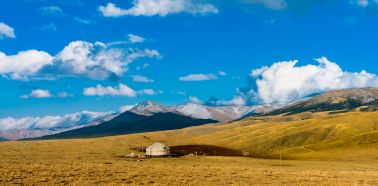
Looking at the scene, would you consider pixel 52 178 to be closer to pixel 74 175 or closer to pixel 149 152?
pixel 74 175

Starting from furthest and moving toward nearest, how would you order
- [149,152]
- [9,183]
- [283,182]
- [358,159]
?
[149,152] < [358,159] < [283,182] < [9,183]

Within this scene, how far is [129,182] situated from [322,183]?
75.1 feet

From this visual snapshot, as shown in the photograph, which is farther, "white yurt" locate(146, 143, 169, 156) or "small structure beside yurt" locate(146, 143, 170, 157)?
"white yurt" locate(146, 143, 169, 156)

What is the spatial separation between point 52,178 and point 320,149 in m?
109

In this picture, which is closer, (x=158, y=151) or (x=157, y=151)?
(x=158, y=151)

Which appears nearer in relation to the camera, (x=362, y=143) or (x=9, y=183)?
(x=9, y=183)

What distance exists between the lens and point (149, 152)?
536 feet

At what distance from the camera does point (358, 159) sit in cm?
11494

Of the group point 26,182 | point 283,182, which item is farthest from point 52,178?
point 283,182

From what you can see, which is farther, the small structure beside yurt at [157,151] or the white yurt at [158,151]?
the white yurt at [158,151]

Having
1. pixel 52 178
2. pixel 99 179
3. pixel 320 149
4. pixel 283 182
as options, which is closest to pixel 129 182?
pixel 99 179

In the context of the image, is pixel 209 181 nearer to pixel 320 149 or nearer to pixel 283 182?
pixel 283 182

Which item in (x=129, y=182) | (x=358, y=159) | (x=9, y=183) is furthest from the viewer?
(x=358, y=159)

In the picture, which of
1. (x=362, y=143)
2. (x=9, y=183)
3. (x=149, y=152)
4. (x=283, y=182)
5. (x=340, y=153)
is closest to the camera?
(x=9, y=183)
